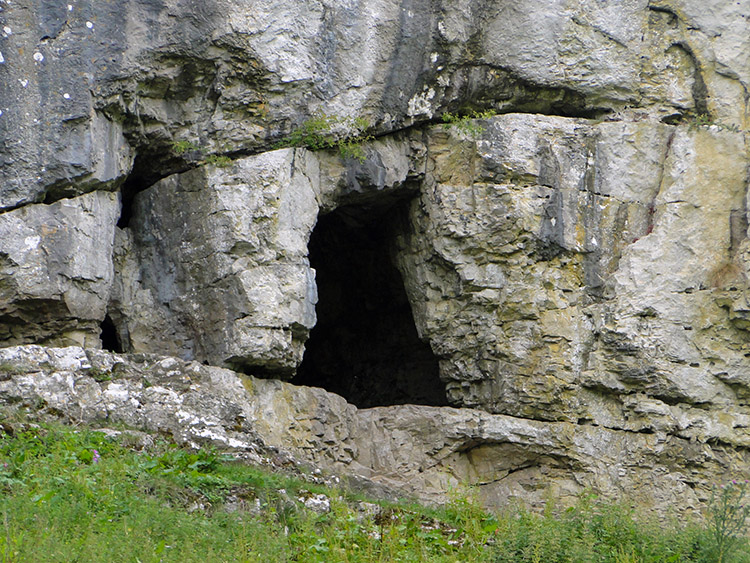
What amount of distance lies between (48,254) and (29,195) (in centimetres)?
59

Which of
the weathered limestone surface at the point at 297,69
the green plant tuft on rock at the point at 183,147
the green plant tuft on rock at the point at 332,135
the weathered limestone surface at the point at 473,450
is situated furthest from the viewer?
the green plant tuft on rock at the point at 332,135

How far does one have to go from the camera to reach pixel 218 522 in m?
6.82

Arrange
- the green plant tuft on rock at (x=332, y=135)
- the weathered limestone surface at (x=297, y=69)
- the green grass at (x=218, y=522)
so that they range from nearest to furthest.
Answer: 1. the green grass at (x=218, y=522)
2. the weathered limestone surface at (x=297, y=69)
3. the green plant tuft on rock at (x=332, y=135)

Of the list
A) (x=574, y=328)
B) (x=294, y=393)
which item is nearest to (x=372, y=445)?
(x=294, y=393)

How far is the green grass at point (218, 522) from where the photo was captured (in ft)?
19.8

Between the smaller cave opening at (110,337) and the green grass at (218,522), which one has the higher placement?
the smaller cave opening at (110,337)

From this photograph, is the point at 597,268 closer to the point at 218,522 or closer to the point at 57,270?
the point at 57,270

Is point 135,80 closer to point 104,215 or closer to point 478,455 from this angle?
point 104,215

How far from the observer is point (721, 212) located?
439 inches

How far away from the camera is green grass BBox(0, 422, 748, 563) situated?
6039 millimetres

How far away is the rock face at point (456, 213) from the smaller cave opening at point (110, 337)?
3cm

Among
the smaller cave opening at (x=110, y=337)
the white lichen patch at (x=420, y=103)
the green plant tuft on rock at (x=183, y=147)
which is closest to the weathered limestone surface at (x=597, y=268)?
the white lichen patch at (x=420, y=103)

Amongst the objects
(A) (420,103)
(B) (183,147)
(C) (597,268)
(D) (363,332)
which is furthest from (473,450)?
(B) (183,147)

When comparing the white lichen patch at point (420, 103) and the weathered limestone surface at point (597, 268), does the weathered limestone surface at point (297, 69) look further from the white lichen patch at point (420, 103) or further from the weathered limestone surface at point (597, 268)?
the weathered limestone surface at point (597, 268)
